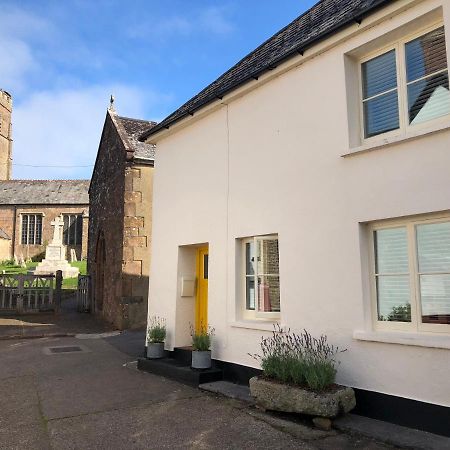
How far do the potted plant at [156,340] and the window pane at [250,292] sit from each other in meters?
2.34

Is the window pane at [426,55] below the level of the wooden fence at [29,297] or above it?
above

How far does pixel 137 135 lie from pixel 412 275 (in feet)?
44.2

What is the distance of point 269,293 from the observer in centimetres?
704

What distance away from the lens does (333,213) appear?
5.84 metres

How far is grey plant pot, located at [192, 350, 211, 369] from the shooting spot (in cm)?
741

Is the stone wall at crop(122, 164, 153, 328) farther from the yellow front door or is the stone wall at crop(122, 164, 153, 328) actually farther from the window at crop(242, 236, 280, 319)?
the window at crop(242, 236, 280, 319)

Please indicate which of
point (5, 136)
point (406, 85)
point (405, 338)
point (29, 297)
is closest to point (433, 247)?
point (405, 338)

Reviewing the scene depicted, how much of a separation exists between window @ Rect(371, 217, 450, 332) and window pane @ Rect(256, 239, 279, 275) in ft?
5.92

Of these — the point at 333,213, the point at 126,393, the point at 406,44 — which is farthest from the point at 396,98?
the point at 126,393

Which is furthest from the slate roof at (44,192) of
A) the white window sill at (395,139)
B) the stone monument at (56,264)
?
the white window sill at (395,139)

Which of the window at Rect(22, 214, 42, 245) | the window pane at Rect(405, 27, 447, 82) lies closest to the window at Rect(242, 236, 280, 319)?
the window pane at Rect(405, 27, 447, 82)

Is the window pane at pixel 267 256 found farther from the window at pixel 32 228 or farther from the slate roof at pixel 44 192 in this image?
the window at pixel 32 228

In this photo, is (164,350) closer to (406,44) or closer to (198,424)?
(198,424)

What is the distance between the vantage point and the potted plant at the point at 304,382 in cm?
500
